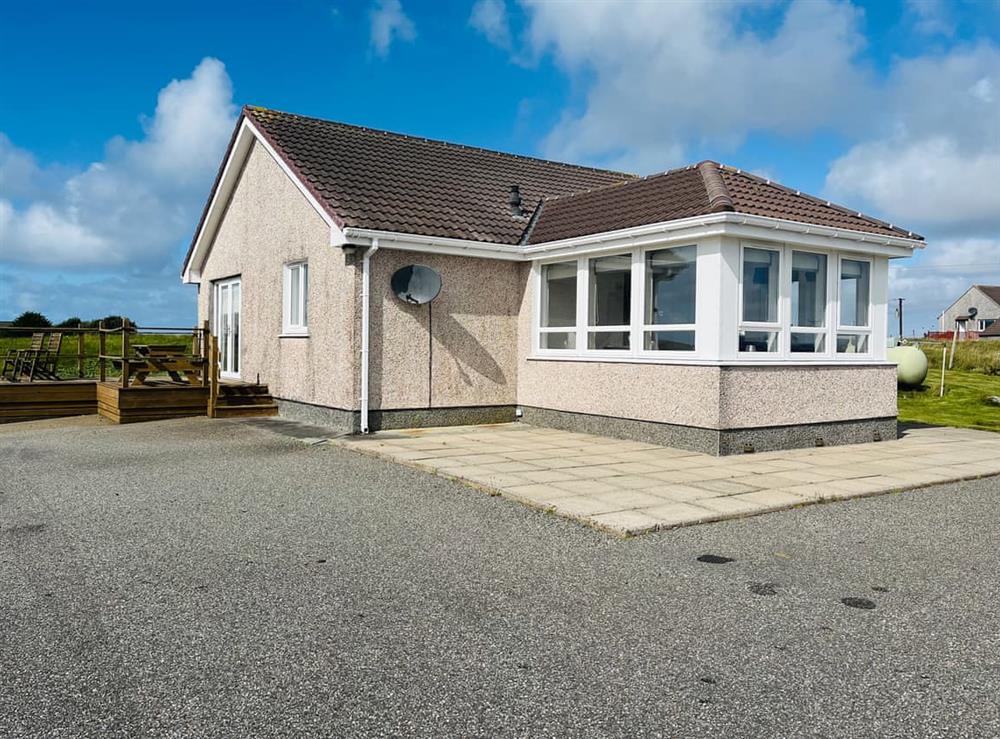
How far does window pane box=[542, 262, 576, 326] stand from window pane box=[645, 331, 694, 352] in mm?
1700

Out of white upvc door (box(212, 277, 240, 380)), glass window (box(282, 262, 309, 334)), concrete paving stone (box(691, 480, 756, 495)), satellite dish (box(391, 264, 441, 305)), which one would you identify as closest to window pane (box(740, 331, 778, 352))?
concrete paving stone (box(691, 480, 756, 495))

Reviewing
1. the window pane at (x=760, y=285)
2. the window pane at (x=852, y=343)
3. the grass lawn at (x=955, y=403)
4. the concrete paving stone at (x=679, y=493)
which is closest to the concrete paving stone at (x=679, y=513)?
the concrete paving stone at (x=679, y=493)

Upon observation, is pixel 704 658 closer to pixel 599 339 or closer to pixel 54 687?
pixel 54 687

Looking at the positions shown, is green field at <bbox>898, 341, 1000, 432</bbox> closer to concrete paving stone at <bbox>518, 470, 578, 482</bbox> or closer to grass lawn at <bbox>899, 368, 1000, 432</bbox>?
grass lawn at <bbox>899, 368, 1000, 432</bbox>

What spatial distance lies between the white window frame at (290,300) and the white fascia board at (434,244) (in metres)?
2.14

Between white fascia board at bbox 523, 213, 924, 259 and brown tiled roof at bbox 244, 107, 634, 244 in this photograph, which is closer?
white fascia board at bbox 523, 213, 924, 259

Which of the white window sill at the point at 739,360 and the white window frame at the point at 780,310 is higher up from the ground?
the white window frame at the point at 780,310

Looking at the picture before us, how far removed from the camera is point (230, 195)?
1681 cm

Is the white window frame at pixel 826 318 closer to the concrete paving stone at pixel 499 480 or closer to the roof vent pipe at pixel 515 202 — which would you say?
the concrete paving stone at pixel 499 480

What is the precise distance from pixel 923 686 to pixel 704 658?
0.89 metres

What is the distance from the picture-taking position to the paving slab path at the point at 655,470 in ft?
22.5

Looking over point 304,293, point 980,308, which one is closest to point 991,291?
point 980,308

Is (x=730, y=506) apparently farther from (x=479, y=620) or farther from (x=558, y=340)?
(x=558, y=340)

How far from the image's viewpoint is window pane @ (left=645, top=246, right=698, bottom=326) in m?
10.6
